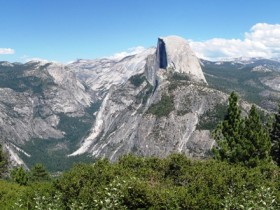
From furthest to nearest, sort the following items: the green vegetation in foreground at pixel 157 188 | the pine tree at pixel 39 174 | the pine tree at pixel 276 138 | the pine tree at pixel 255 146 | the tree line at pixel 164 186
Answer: the pine tree at pixel 39 174
the pine tree at pixel 276 138
the pine tree at pixel 255 146
the green vegetation in foreground at pixel 157 188
the tree line at pixel 164 186

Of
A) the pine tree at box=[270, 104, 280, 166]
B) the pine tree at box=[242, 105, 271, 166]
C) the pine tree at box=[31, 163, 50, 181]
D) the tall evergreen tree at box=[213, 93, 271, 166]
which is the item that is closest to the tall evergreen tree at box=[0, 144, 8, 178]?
the pine tree at box=[31, 163, 50, 181]

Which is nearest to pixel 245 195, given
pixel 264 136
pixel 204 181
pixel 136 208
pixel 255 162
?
pixel 204 181

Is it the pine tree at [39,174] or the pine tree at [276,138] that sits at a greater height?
the pine tree at [276,138]

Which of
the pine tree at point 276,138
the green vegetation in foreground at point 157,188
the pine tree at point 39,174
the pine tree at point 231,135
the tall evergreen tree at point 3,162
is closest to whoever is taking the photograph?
the green vegetation in foreground at point 157,188

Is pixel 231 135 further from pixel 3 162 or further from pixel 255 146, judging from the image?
pixel 3 162

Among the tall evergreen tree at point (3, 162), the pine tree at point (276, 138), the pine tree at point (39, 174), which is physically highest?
the pine tree at point (276, 138)

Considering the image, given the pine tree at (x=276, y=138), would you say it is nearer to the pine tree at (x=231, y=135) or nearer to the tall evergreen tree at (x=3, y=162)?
the pine tree at (x=231, y=135)

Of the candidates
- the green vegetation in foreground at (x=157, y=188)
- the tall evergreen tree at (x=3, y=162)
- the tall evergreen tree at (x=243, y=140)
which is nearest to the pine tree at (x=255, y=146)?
the tall evergreen tree at (x=243, y=140)

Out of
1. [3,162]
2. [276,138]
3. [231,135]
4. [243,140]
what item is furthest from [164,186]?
[3,162]

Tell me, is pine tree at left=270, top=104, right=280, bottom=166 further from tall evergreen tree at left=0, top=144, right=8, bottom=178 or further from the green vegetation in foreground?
tall evergreen tree at left=0, top=144, right=8, bottom=178
